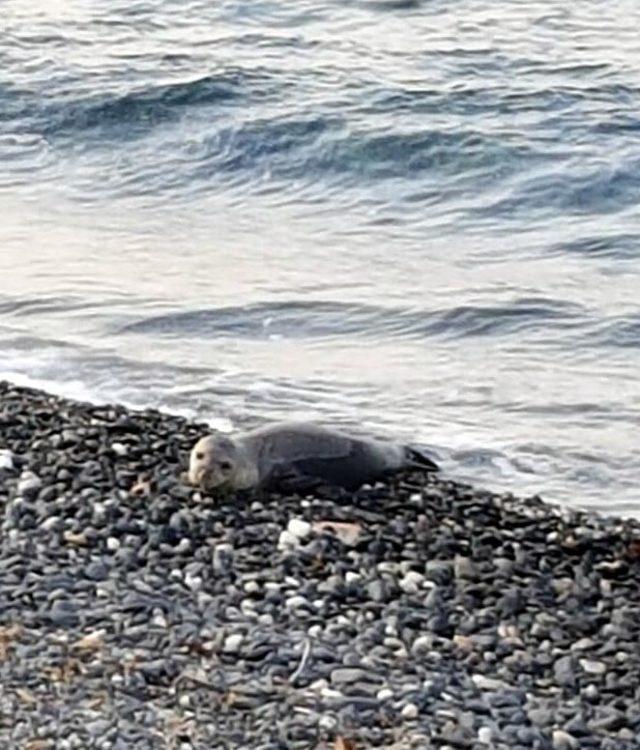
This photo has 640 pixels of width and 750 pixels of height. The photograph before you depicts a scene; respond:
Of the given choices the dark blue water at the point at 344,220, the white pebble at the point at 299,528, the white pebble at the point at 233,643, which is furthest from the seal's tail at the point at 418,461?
→ the white pebble at the point at 233,643

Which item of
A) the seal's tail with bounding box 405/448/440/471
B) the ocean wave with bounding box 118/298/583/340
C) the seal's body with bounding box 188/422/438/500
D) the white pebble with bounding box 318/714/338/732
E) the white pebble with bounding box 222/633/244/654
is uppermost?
the white pebble with bounding box 318/714/338/732

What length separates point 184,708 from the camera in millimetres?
6449

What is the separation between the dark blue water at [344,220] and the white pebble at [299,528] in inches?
65.2

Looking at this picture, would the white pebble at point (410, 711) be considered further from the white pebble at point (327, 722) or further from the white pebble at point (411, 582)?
the white pebble at point (411, 582)

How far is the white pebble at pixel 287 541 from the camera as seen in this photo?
25.6 ft

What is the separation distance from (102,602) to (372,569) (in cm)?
101

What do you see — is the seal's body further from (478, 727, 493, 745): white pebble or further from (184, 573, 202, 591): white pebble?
(478, 727, 493, 745): white pebble

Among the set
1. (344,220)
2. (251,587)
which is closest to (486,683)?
(251,587)

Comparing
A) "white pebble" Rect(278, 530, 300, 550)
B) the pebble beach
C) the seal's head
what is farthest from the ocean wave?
"white pebble" Rect(278, 530, 300, 550)

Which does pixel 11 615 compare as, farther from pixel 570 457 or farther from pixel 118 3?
pixel 118 3

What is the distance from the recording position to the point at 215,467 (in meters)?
8.33

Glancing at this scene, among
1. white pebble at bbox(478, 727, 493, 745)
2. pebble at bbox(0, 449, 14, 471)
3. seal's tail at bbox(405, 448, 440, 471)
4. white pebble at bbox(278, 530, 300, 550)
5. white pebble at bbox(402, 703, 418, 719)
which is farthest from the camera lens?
seal's tail at bbox(405, 448, 440, 471)

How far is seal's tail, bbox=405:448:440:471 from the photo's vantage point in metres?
9.05

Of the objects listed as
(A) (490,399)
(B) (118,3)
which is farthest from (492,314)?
(B) (118,3)
